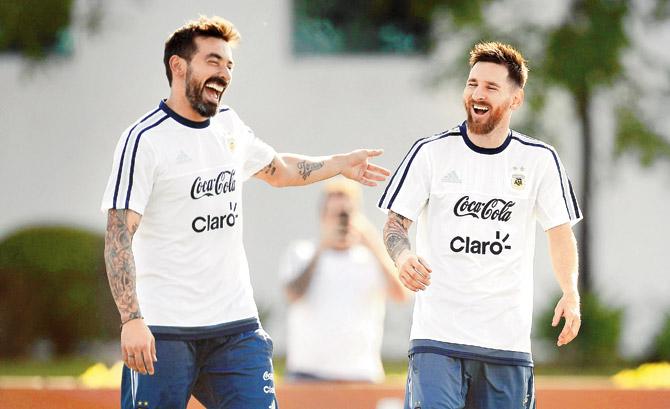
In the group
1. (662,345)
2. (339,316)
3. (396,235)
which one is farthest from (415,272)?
(662,345)

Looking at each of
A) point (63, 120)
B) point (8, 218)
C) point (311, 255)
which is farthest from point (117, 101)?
point (311, 255)

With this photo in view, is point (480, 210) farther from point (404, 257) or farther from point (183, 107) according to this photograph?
point (183, 107)

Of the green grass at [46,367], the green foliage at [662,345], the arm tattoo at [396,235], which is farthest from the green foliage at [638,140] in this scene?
the arm tattoo at [396,235]

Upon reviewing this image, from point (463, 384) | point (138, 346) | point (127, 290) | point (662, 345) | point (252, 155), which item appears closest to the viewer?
point (138, 346)

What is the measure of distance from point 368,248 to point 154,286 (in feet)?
9.41

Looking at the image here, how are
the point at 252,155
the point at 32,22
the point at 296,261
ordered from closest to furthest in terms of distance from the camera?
the point at 252,155 < the point at 296,261 < the point at 32,22

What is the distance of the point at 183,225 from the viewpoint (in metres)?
6.05

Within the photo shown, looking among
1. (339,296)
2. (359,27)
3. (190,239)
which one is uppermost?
(359,27)

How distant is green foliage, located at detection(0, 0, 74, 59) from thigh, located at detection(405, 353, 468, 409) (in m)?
12.7

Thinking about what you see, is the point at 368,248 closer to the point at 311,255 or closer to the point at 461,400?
the point at 311,255

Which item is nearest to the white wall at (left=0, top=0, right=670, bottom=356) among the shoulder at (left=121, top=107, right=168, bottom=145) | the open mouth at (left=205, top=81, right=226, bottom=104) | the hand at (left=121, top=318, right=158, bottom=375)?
the open mouth at (left=205, top=81, right=226, bottom=104)

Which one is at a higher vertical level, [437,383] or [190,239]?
[190,239]

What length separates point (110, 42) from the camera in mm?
19562

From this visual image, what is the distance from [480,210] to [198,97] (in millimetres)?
1361
